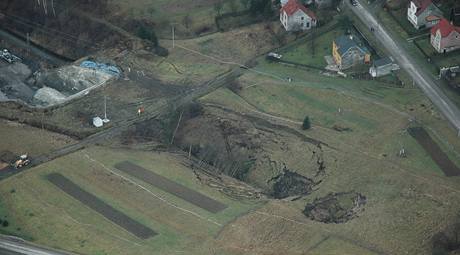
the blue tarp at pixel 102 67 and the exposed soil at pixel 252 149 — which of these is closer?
the exposed soil at pixel 252 149

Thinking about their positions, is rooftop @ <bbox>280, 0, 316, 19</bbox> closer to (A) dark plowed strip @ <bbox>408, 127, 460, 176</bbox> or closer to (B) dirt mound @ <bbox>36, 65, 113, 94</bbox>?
(B) dirt mound @ <bbox>36, 65, 113, 94</bbox>

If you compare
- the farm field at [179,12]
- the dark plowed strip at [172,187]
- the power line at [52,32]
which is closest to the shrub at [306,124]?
the dark plowed strip at [172,187]

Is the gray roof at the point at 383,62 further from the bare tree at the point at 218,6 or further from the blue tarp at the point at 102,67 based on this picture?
the blue tarp at the point at 102,67

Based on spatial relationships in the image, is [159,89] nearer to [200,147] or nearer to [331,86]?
[200,147]

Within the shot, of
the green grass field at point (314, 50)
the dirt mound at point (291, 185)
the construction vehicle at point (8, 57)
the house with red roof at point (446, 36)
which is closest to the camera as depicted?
the dirt mound at point (291, 185)

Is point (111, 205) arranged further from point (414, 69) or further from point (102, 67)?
point (414, 69)

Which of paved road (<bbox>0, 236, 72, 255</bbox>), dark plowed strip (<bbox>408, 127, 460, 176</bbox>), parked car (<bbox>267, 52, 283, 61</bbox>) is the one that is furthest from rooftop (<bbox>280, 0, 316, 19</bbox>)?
paved road (<bbox>0, 236, 72, 255</bbox>)
